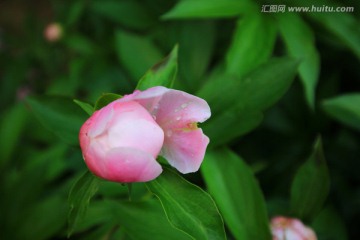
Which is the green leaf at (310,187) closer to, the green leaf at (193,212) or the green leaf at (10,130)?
the green leaf at (193,212)

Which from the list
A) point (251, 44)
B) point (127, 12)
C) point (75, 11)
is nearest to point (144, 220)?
point (251, 44)

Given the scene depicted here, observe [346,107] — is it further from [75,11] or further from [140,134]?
[75,11]

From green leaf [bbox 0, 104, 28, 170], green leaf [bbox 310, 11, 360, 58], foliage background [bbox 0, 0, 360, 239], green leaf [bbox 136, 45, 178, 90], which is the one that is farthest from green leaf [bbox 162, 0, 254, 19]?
green leaf [bbox 0, 104, 28, 170]

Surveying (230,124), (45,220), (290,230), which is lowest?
(45,220)

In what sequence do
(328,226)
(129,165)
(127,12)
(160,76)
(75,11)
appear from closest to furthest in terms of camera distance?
(129,165), (160,76), (328,226), (127,12), (75,11)

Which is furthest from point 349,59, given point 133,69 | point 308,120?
point 133,69

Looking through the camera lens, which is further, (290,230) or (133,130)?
(290,230)

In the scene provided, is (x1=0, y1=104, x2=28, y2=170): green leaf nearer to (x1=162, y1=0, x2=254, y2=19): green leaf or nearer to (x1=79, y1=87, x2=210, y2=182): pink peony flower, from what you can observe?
(x1=162, y1=0, x2=254, y2=19): green leaf
